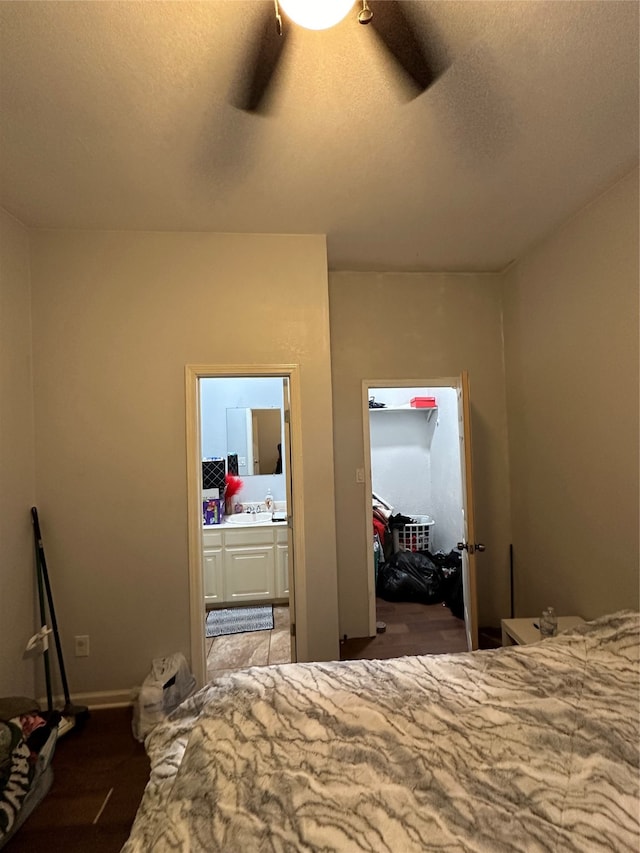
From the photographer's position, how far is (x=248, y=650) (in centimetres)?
296

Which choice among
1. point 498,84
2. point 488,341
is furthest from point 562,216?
point 498,84

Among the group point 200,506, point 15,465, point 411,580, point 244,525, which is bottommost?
point 411,580

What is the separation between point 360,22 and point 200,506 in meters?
2.26

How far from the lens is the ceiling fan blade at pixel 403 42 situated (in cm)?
113

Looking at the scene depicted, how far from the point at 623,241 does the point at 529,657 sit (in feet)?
6.56

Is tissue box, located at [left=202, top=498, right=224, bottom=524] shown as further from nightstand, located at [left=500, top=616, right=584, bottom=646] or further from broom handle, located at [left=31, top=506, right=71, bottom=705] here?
nightstand, located at [left=500, top=616, right=584, bottom=646]

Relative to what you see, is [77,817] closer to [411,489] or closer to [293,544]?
[293,544]

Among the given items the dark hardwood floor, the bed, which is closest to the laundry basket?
the dark hardwood floor

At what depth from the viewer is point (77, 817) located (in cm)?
162

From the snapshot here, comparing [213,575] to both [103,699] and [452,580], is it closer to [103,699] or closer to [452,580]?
[103,699]

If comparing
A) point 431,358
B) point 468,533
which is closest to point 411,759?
point 468,533

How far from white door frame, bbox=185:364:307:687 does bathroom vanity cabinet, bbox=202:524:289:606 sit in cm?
124

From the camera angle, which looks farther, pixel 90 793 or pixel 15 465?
pixel 15 465

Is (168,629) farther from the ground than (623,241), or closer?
closer
